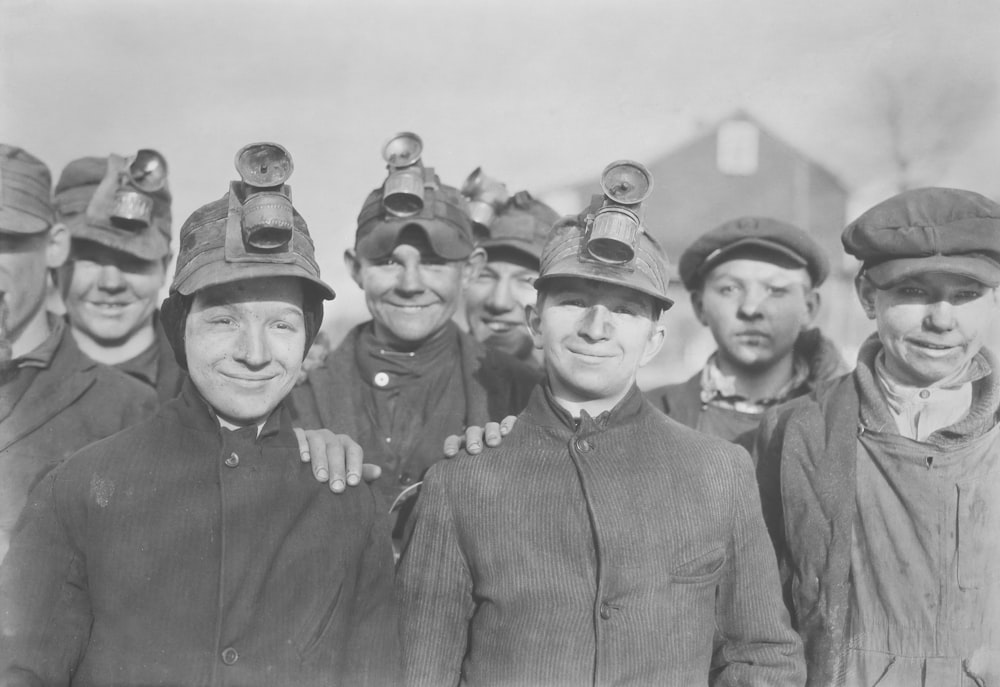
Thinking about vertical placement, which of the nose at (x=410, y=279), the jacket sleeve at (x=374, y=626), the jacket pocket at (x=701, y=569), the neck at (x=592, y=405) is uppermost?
the nose at (x=410, y=279)

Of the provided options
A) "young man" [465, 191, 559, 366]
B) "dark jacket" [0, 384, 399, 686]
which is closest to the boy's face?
"dark jacket" [0, 384, 399, 686]

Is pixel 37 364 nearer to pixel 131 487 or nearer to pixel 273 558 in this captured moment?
pixel 131 487

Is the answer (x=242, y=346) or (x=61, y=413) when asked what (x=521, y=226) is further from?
(x=242, y=346)

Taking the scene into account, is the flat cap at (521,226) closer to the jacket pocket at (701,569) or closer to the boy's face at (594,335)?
the boy's face at (594,335)

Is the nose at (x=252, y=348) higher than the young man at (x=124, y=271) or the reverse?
the reverse

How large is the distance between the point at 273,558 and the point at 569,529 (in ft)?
2.95

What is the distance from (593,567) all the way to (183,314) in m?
1.53

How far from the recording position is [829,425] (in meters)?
3.68

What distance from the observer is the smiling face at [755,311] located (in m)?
4.92

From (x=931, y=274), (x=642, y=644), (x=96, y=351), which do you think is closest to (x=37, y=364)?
(x=96, y=351)

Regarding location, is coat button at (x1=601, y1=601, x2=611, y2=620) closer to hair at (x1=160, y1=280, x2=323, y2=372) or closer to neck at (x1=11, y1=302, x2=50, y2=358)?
hair at (x1=160, y1=280, x2=323, y2=372)

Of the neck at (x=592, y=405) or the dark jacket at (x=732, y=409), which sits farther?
the dark jacket at (x=732, y=409)

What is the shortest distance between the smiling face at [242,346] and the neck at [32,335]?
5.87ft

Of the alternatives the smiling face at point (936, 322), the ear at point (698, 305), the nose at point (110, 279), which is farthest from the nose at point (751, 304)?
the nose at point (110, 279)
